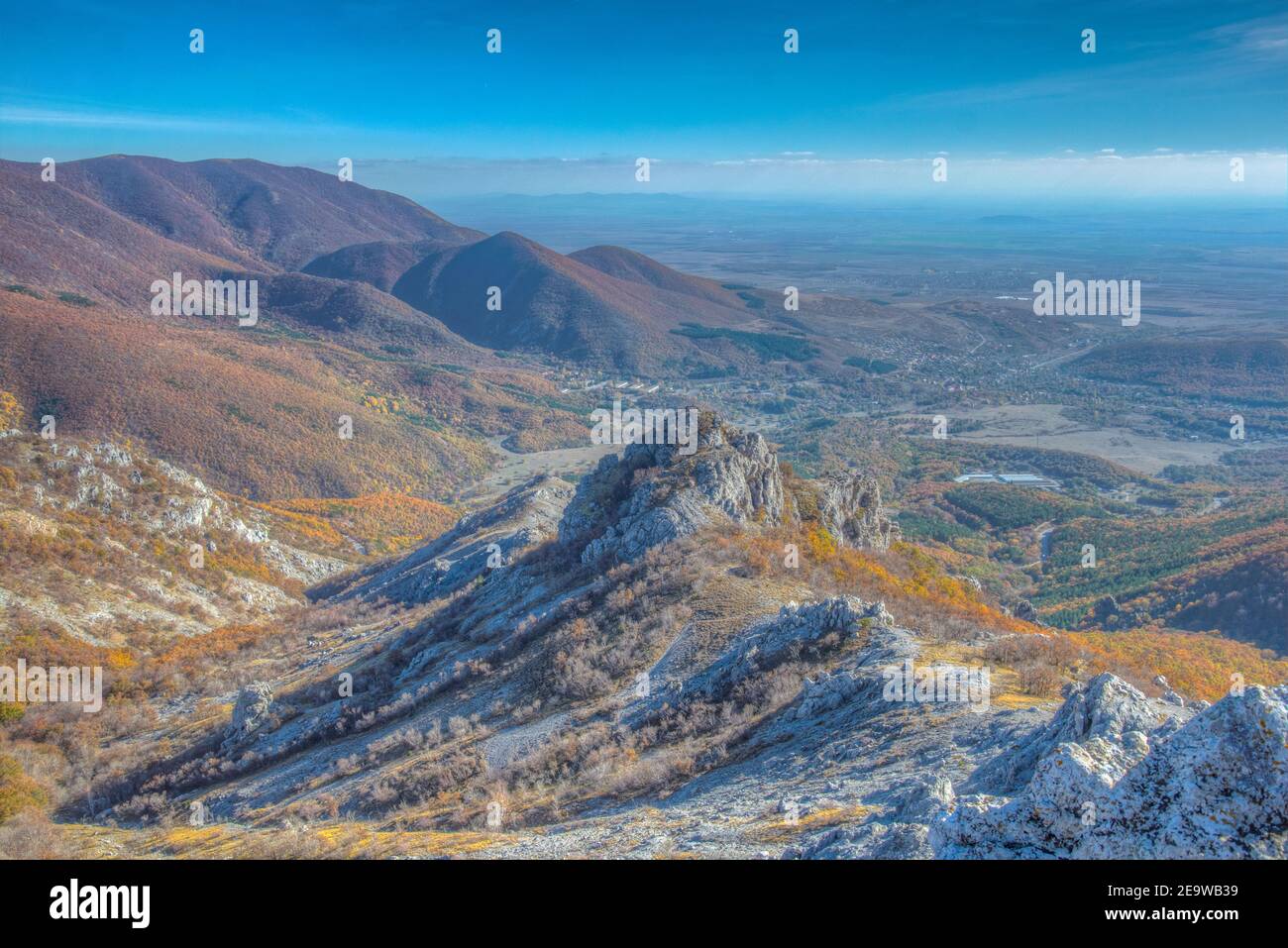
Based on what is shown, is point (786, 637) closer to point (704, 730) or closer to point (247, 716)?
point (704, 730)

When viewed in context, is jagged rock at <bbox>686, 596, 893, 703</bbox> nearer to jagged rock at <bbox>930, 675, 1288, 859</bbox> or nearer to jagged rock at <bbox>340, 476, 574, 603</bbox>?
jagged rock at <bbox>930, 675, 1288, 859</bbox>

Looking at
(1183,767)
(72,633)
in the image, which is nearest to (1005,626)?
(1183,767)

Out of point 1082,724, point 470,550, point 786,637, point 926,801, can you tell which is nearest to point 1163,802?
point 1082,724

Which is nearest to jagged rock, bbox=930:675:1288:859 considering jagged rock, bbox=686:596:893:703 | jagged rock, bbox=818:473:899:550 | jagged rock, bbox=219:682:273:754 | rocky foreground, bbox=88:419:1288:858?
rocky foreground, bbox=88:419:1288:858

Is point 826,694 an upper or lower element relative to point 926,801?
lower

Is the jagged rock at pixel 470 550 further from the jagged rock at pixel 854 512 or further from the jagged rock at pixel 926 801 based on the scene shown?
the jagged rock at pixel 926 801

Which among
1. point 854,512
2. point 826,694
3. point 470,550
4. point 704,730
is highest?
point 854,512

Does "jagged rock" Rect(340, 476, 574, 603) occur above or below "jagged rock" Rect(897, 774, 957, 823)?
below
